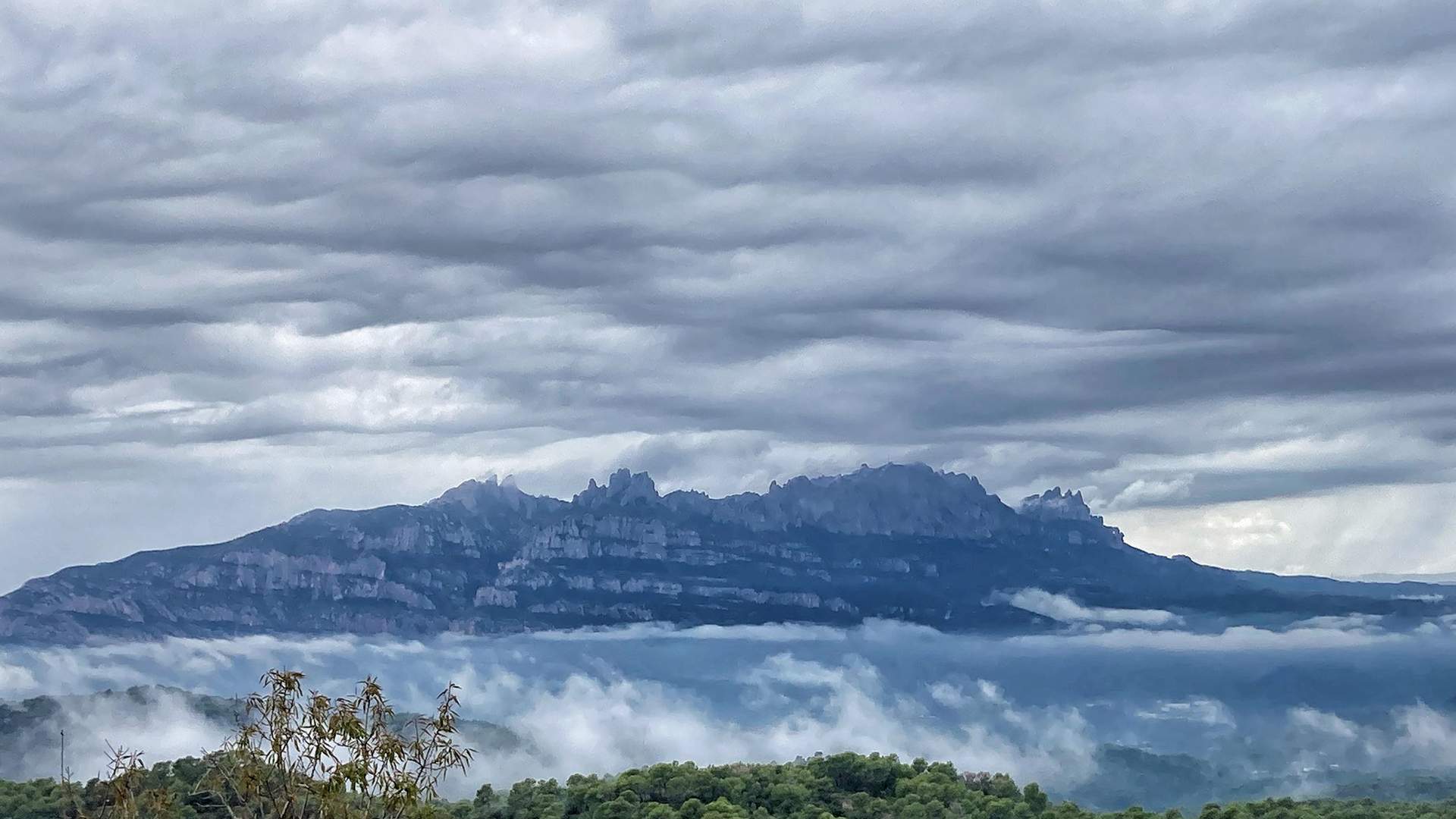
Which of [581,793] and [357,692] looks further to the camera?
[581,793]

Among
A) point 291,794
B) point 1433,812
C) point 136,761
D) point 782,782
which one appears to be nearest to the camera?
point 291,794

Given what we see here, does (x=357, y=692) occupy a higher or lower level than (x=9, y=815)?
higher

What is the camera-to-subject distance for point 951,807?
14450 cm

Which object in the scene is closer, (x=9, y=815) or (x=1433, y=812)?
(x=1433, y=812)

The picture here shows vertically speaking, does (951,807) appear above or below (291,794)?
below

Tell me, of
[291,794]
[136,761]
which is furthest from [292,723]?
[136,761]

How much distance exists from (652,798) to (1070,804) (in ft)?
110

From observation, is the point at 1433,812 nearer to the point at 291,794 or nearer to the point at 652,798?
the point at 652,798

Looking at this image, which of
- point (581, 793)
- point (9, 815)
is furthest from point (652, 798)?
point (9, 815)

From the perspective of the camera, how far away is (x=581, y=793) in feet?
481

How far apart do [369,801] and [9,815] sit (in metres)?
133

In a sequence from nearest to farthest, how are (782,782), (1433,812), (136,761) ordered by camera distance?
(136,761) → (1433,812) → (782,782)

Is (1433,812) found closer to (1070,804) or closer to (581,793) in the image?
(1070,804)

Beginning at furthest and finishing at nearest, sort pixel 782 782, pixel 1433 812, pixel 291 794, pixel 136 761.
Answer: pixel 782 782
pixel 1433 812
pixel 136 761
pixel 291 794
